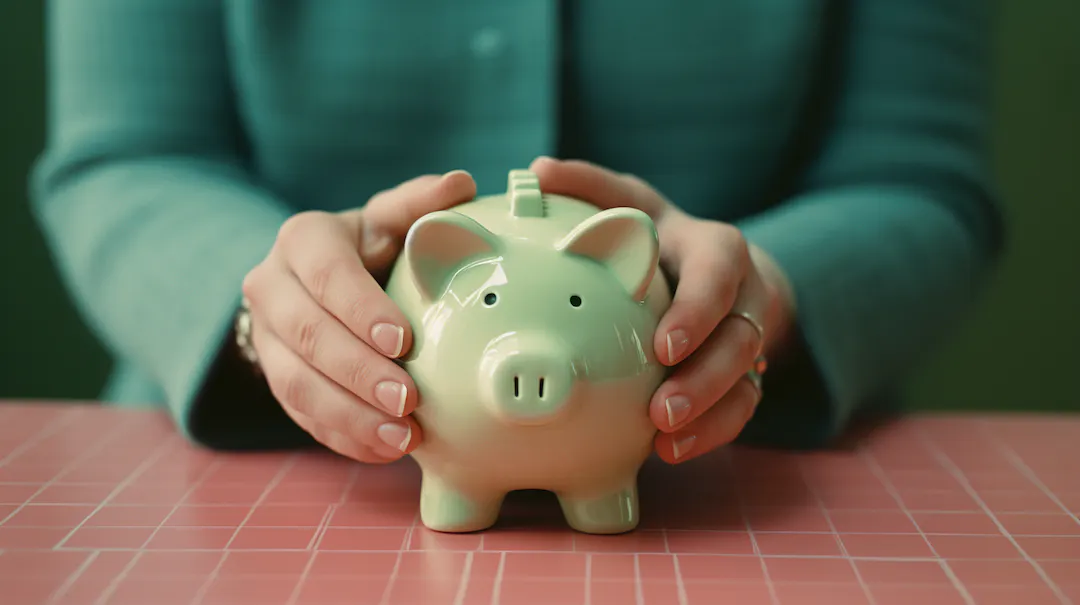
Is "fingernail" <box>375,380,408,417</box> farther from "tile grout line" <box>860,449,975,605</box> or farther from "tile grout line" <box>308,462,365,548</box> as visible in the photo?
"tile grout line" <box>860,449,975,605</box>

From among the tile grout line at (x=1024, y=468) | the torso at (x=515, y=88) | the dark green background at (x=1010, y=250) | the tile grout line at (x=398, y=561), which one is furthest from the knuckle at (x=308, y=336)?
the dark green background at (x=1010, y=250)

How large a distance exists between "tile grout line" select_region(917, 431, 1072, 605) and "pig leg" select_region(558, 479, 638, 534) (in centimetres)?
20

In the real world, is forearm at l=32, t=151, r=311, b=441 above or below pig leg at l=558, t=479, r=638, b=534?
above

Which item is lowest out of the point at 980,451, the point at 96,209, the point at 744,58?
the point at 980,451

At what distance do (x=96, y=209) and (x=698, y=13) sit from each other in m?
0.52

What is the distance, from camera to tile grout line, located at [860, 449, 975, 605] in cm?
47

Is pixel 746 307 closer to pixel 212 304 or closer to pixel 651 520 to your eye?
pixel 651 520

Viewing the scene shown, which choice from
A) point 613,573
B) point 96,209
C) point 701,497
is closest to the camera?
point 613,573

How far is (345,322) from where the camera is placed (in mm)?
511

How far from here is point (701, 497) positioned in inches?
23.5

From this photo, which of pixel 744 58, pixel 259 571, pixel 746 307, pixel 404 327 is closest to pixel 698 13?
pixel 744 58

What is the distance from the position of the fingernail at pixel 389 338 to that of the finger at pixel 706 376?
13cm

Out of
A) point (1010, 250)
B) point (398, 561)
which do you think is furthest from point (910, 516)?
point (1010, 250)

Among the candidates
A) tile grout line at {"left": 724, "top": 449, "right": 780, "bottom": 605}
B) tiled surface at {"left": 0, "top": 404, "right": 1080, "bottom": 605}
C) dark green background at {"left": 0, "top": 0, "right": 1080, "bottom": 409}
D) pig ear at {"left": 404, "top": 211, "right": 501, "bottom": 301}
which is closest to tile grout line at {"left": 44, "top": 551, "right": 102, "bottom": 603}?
tiled surface at {"left": 0, "top": 404, "right": 1080, "bottom": 605}
